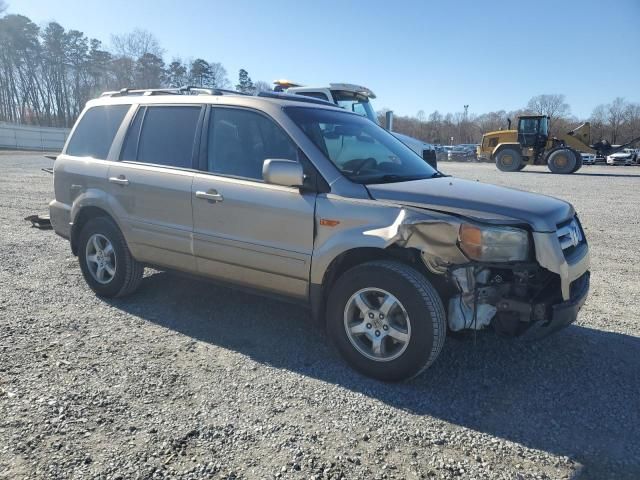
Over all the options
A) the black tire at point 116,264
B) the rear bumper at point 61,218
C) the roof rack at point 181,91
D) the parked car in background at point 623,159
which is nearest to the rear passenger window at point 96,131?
the roof rack at point 181,91

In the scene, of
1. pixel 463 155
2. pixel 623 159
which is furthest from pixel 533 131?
pixel 463 155

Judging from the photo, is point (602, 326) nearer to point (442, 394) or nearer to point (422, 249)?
point (442, 394)

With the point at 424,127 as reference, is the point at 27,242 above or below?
below

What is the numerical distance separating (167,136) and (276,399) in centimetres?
256

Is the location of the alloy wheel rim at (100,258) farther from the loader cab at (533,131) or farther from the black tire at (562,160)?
the loader cab at (533,131)

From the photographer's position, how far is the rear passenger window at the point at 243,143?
3625 millimetres

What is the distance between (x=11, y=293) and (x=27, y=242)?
2525 millimetres

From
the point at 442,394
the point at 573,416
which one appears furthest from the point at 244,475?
the point at 573,416

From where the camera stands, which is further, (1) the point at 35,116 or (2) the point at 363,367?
(1) the point at 35,116

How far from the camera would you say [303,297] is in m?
3.50

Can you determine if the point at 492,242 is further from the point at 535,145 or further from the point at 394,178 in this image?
the point at 535,145

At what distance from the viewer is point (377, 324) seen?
10.4 feet

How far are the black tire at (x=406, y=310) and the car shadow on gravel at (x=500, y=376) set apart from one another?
5.1 inches

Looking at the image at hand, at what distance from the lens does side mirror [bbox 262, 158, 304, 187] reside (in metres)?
3.25
